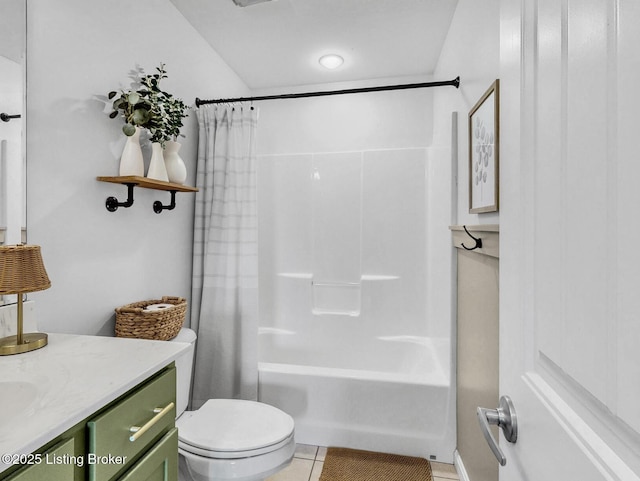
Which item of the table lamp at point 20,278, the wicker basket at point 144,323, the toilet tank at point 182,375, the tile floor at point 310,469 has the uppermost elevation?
the table lamp at point 20,278

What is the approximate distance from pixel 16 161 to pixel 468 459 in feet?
7.21

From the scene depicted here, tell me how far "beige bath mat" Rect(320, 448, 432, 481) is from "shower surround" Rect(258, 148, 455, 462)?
24.8 inches

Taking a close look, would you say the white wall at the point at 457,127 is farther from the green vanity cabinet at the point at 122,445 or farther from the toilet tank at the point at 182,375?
the toilet tank at the point at 182,375

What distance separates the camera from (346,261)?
9.00 feet

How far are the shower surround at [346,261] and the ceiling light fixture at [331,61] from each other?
2.07 feet

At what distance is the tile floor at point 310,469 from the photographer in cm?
178

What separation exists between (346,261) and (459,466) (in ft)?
4.86

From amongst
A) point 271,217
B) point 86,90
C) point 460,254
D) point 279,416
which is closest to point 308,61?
point 271,217

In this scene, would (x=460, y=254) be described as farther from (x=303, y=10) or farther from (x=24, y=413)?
(x=24, y=413)

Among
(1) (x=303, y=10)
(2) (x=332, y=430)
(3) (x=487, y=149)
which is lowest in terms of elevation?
(2) (x=332, y=430)

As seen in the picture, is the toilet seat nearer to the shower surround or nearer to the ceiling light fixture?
the shower surround

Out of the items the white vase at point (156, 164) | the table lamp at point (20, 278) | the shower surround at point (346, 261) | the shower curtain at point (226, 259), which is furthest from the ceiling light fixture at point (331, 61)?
the table lamp at point (20, 278)

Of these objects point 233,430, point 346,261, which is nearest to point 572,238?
point 233,430

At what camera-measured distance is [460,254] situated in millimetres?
1866
